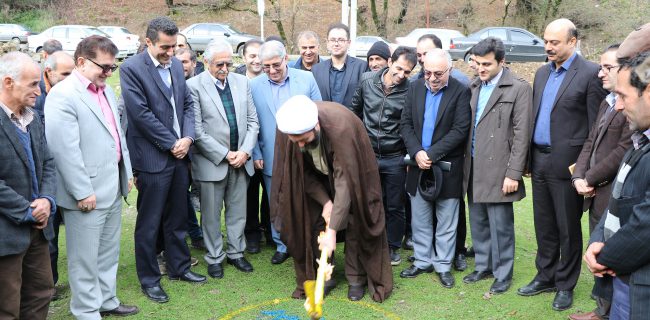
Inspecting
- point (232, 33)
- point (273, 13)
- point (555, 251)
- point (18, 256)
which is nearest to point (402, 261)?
point (555, 251)

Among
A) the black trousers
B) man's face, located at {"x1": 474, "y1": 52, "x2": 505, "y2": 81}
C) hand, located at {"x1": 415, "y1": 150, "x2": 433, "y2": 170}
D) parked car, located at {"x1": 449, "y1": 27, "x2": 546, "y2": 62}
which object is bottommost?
parked car, located at {"x1": 449, "y1": 27, "x2": 546, "y2": 62}

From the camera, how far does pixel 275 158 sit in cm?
521

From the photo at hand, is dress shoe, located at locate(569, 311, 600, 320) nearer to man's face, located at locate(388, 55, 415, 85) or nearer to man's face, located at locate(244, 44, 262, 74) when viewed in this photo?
man's face, located at locate(388, 55, 415, 85)

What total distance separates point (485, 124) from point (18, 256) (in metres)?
3.76

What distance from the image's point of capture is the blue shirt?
486 centimetres

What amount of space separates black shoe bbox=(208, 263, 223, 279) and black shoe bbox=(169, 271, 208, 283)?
4.9 inches

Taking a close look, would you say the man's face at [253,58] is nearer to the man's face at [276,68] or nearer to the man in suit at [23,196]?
the man's face at [276,68]

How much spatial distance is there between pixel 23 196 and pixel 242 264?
249 centimetres

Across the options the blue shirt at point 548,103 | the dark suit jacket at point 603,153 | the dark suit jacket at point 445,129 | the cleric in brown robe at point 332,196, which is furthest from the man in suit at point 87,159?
the dark suit jacket at point 603,153

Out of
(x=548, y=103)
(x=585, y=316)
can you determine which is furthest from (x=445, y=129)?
(x=585, y=316)

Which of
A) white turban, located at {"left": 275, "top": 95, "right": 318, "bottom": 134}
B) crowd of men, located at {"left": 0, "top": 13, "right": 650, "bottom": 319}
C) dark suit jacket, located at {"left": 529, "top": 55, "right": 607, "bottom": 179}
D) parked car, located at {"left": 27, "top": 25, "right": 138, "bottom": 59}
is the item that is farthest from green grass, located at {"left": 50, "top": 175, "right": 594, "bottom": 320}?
parked car, located at {"left": 27, "top": 25, "right": 138, "bottom": 59}

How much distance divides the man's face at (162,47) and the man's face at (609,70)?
347 cm

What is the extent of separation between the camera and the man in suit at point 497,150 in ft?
16.6

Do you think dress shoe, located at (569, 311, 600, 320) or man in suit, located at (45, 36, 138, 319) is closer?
man in suit, located at (45, 36, 138, 319)
